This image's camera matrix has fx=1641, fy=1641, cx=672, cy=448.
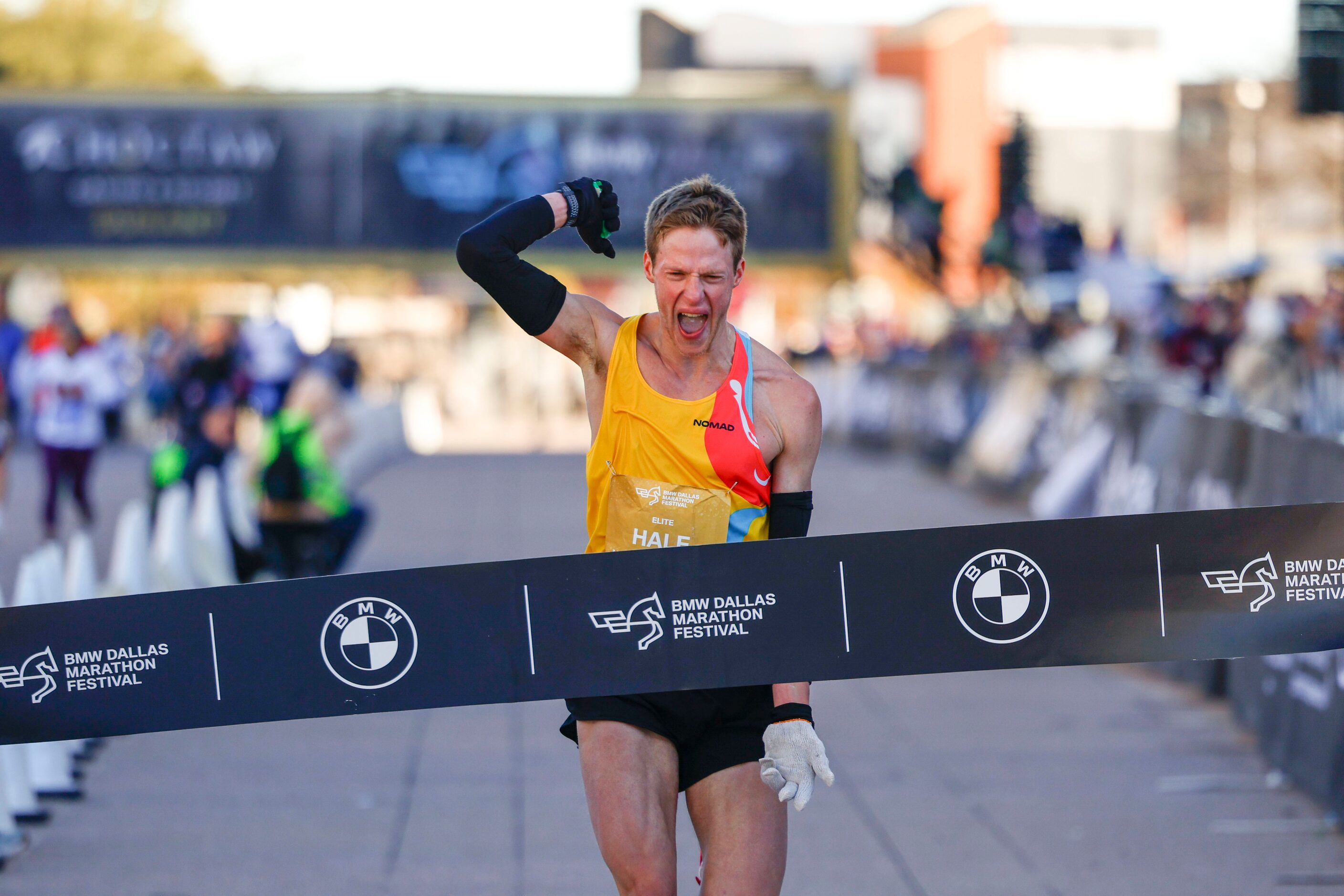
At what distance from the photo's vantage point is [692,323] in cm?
367

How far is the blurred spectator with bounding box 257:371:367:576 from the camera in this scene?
399 inches

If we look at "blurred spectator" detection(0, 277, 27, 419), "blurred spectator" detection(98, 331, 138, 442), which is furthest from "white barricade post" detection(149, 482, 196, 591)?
"blurred spectator" detection(0, 277, 27, 419)

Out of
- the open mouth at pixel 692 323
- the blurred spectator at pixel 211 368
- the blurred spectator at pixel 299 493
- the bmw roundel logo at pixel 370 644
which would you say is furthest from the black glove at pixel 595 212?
the blurred spectator at pixel 211 368

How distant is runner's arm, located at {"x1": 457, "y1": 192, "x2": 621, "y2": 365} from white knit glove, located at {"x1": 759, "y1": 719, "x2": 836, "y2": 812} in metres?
0.95

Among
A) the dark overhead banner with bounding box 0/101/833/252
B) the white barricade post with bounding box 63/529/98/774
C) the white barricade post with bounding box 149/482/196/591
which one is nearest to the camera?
Answer: the white barricade post with bounding box 63/529/98/774

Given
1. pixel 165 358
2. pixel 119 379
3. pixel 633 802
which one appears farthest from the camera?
pixel 165 358

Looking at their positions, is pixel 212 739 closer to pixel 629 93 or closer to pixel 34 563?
pixel 34 563

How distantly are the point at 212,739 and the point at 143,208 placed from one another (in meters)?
18.5

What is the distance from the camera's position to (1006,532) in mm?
4129

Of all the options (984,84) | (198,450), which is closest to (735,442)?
(198,450)

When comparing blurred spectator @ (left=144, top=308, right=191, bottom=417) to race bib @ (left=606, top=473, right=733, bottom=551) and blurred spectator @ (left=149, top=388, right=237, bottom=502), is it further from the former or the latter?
race bib @ (left=606, top=473, right=733, bottom=551)

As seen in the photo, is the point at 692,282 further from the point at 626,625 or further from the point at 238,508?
the point at 238,508

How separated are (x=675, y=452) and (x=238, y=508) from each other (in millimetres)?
8011

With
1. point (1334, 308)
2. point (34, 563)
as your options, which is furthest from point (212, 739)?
point (1334, 308)
